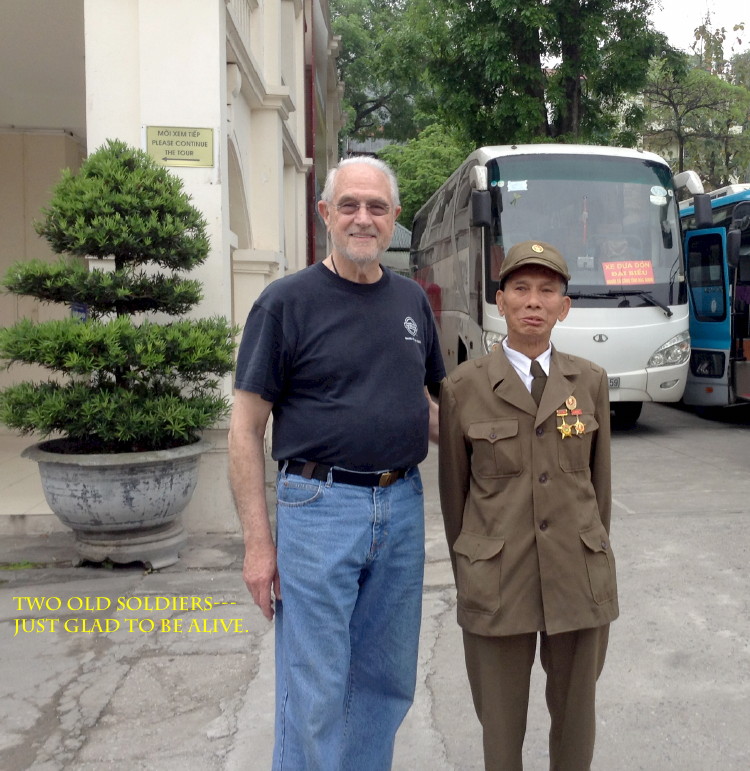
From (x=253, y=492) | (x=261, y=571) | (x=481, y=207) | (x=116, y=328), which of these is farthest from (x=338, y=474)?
(x=481, y=207)

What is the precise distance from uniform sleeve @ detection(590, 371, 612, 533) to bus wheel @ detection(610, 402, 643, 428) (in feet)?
27.9

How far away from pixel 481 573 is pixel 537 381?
54 cm

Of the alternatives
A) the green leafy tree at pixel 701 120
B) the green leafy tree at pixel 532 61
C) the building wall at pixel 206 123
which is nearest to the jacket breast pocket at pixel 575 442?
the building wall at pixel 206 123

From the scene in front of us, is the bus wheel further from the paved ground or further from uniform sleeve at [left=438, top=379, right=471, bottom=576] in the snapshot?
uniform sleeve at [left=438, top=379, right=471, bottom=576]

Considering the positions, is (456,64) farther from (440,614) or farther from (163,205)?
(440,614)

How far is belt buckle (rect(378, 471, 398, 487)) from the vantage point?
7.76 ft

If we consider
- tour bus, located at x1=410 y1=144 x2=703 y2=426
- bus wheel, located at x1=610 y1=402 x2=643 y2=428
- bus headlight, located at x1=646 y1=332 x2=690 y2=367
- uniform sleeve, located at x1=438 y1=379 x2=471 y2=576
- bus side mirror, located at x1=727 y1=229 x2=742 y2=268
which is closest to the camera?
uniform sleeve, located at x1=438 y1=379 x2=471 y2=576

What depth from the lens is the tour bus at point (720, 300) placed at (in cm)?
1041

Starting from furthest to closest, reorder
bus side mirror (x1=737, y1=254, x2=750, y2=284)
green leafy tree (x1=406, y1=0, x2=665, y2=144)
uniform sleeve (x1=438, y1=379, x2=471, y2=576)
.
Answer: green leafy tree (x1=406, y1=0, x2=665, y2=144), bus side mirror (x1=737, y1=254, x2=750, y2=284), uniform sleeve (x1=438, y1=379, x2=471, y2=576)

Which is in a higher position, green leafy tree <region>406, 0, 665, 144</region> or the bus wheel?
green leafy tree <region>406, 0, 665, 144</region>

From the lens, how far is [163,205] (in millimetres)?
4883

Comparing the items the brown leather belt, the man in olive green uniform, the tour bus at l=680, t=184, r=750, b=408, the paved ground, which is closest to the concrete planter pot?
the paved ground

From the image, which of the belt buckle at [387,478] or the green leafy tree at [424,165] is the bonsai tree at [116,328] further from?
the green leafy tree at [424,165]

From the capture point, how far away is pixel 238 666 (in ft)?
12.3
